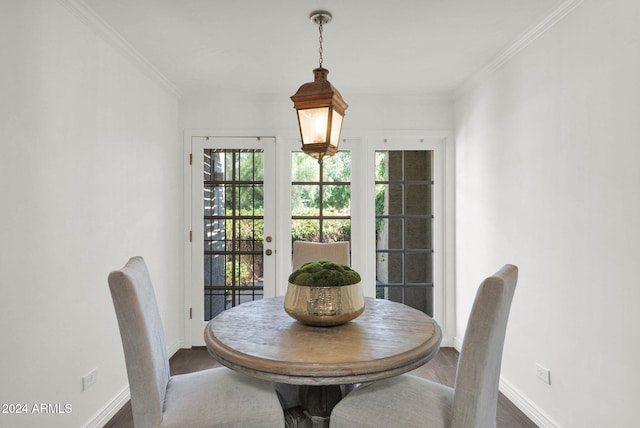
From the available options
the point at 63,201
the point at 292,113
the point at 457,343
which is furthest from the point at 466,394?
the point at 292,113

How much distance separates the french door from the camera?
363 centimetres

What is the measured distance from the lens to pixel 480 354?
4.06 ft

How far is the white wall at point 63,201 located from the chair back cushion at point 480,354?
6.13ft

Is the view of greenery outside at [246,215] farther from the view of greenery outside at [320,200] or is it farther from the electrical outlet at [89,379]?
the electrical outlet at [89,379]

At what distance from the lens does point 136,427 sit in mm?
1326

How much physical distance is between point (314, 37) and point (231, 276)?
7.75ft

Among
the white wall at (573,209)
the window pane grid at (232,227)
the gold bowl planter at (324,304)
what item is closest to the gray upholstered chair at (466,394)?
the gold bowl planter at (324,304)

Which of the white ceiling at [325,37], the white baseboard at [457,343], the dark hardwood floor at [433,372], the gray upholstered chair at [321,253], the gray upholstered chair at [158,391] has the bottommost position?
the dark hardwood floor at [433,372]

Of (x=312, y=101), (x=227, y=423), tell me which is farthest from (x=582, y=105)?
(x=227, y=423)

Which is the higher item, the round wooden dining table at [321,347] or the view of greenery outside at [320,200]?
the view of greenery outside at [320,200]

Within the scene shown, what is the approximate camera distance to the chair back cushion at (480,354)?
1.23 m

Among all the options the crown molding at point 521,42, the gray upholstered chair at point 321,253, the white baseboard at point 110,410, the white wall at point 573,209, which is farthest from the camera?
the gray upholstered chair at point 321,253

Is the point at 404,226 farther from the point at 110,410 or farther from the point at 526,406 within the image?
the point at 110,410

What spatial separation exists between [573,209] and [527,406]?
1341 millimetres
